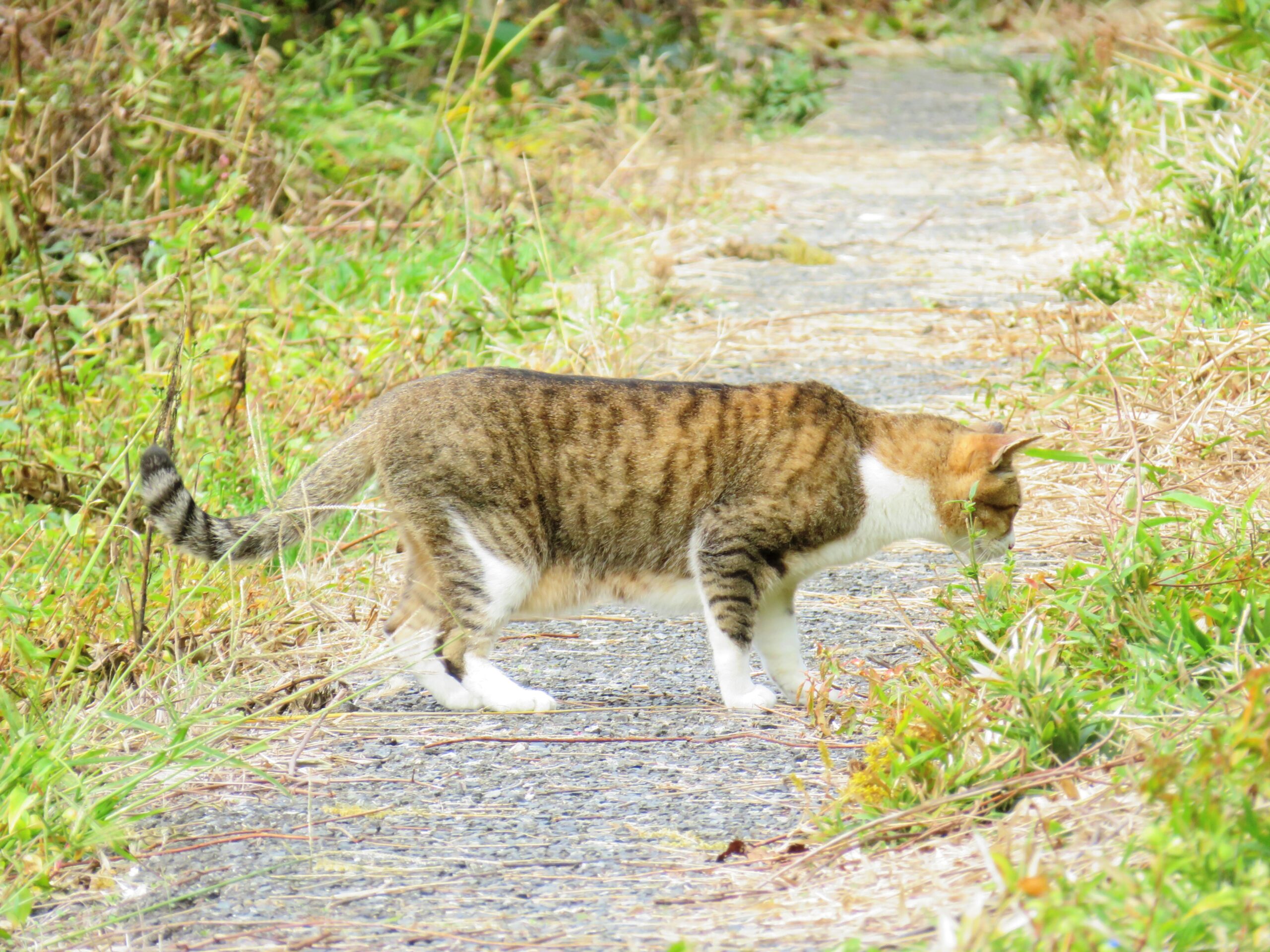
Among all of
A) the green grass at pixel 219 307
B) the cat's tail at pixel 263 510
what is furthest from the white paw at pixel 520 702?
the cat's tail at pixel 263 510

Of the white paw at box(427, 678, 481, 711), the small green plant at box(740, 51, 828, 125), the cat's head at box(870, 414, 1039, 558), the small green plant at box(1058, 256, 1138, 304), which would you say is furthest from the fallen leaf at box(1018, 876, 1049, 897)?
the small green plant at box(740, 51, 828, 125)

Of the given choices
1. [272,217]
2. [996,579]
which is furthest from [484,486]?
[272,217]

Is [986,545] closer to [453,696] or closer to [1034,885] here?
[453,696]

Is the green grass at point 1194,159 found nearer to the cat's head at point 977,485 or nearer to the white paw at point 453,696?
the cat's head at point 977,485

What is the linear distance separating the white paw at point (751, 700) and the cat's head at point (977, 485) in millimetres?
749

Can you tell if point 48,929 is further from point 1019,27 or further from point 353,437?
point 1019,27

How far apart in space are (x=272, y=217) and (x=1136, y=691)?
18.1 feet

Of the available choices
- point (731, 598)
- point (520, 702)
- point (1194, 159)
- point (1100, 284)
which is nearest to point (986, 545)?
point (731, 598)

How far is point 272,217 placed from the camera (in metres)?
7.28

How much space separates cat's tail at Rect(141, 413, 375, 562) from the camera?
3.50 metres

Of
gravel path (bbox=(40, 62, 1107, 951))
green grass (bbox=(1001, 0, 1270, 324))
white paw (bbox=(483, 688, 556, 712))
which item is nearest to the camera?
gravel path (bbox=(40, 62, 1107, 951))

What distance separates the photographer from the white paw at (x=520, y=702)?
12.0 ft

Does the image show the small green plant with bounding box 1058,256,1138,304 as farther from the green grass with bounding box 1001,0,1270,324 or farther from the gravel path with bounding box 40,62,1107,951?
the gravel path with bounding box 40,62,1107,951

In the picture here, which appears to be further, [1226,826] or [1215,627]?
[1215,627]
